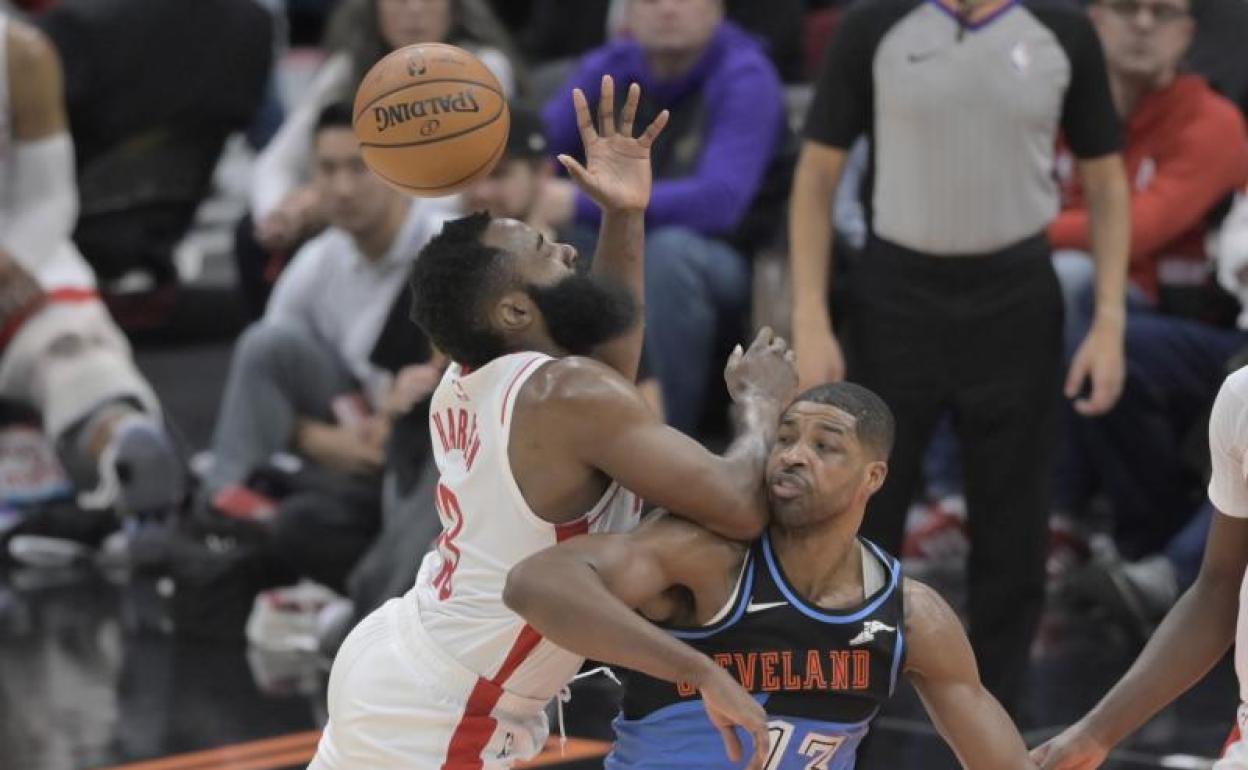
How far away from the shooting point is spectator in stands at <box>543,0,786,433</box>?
725cm

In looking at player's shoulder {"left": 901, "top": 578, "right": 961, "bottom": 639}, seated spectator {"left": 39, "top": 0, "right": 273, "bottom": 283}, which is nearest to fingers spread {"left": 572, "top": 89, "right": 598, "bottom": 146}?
player's shoulder {"left": 901, "top": 578, "right": 961, "bottom": 639}

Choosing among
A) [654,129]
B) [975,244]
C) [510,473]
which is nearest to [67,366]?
[975,244]

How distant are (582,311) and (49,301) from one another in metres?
4.59

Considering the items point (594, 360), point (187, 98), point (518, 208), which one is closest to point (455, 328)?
point (594, 360)

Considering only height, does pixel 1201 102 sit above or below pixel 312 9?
above

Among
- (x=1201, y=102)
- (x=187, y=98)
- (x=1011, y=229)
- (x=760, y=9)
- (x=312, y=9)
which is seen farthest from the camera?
(x=312, y=9)

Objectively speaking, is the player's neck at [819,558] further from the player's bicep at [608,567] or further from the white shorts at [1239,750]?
the white shorts at [1239,750]

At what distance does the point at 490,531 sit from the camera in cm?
380

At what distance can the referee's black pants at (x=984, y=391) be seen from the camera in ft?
18.0

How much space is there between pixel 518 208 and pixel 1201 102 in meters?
2.06

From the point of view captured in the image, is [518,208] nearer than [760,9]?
Yes

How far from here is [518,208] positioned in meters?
6.29

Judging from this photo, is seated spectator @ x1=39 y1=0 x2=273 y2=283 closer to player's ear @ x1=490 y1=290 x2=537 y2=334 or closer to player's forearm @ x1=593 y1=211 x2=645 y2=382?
player's forearm @ x1=593 y1=211 x2=645 y2=382

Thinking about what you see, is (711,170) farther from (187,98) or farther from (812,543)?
(812,543)
